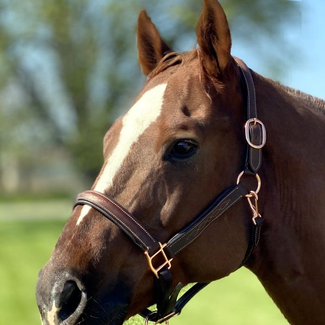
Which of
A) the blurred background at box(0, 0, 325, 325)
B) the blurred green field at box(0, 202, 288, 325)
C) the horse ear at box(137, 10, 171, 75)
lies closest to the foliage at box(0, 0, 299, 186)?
the blurred background at box(0, 0, 325, 325)

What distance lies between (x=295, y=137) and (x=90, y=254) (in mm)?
1039

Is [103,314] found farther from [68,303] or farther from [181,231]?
[181,231]

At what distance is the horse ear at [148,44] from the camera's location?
9.21 ft

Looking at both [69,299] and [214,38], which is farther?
[214,38]

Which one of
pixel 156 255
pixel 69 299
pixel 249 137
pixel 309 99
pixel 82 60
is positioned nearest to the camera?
pixel 69 299

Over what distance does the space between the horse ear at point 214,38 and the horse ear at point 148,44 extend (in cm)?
48

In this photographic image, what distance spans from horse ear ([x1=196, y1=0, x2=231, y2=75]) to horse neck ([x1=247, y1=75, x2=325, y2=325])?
9.9 inches

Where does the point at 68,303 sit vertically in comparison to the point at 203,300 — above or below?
below

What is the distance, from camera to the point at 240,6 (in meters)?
22.3

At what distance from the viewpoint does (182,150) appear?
2.22 metres

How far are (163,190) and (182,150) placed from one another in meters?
0.18

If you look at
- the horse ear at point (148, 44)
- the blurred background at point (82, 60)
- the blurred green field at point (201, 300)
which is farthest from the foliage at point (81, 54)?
the horse ear at point (148, 44)

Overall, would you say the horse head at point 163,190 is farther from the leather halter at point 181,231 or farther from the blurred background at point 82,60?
the blurred background at point 82,60

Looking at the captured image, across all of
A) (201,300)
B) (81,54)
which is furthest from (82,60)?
(201,300)
